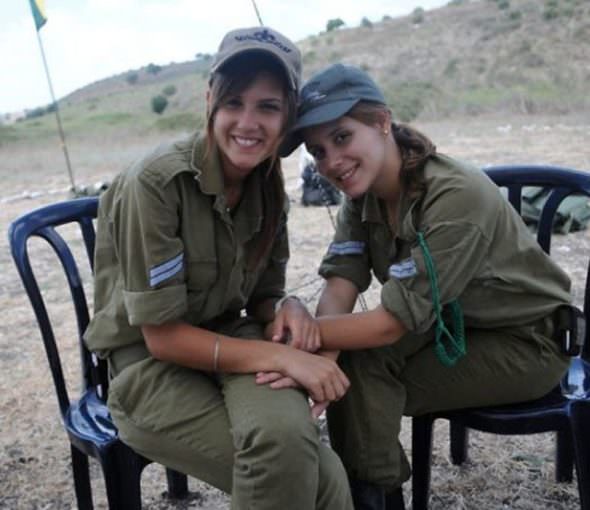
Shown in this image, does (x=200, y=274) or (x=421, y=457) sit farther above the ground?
(x=200, y=274)

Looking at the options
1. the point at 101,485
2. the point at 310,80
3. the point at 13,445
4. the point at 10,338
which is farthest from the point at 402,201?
the point at 10,338

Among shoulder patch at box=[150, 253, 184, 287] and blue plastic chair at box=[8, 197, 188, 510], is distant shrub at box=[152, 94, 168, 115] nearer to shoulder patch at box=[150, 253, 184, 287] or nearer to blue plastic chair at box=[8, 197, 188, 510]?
blue plastic chair at box=[8, 197, 188, 510]

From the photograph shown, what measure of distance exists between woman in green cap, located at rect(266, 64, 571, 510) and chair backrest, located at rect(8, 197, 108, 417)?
690mm

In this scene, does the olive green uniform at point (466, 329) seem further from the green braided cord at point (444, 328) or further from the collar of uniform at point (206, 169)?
the collar of uniform at point (206, 169)

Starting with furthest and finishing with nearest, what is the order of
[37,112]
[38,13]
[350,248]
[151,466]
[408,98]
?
[37,112] → [408,98] → [38,13] → [151,466] → [350,248]

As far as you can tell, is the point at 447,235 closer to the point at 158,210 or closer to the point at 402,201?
the point at 402,201

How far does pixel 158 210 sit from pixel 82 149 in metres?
17.3

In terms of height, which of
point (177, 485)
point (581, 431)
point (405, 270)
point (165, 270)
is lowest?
point (177, 485)

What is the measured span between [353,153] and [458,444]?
4.06 feet

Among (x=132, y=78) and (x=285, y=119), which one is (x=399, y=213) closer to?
(x=285, y=119)

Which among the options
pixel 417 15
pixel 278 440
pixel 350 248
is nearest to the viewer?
pixel 278 440

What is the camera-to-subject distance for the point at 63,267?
6.73 ft

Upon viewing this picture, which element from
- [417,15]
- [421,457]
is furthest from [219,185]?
[417,15]

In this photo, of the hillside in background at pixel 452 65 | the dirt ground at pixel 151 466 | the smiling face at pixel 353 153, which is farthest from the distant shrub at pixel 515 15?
the smiling face at pixel 353 153
